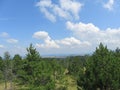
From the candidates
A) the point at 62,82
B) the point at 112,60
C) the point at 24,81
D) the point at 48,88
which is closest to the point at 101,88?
the point at 112,60

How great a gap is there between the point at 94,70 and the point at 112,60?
245cm

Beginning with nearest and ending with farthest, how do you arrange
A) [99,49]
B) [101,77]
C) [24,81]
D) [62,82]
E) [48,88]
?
[101,77], [99,49], [48,88], [24,81], [62,82]

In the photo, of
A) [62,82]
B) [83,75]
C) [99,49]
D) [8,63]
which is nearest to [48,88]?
[83,75]

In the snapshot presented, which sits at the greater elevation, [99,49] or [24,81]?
[99,49]

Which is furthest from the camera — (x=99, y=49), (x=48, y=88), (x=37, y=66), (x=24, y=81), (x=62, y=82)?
(x=62, y=82)

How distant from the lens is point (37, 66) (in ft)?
154

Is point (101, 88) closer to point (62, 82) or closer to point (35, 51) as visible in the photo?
point (35, 51)

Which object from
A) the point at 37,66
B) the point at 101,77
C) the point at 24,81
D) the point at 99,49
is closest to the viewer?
the point at 101,77

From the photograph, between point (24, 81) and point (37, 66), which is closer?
point (37, 66)

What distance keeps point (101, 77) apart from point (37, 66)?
1814cm

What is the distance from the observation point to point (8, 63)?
64.2 metres

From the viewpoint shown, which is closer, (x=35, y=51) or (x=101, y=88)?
(x=101, y=88)

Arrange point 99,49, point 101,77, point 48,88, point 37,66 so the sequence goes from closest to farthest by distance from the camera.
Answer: point 101,77 → point 99,49 → point 48,88 → point 37,66

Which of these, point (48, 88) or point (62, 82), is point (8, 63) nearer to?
point (62, 82)
